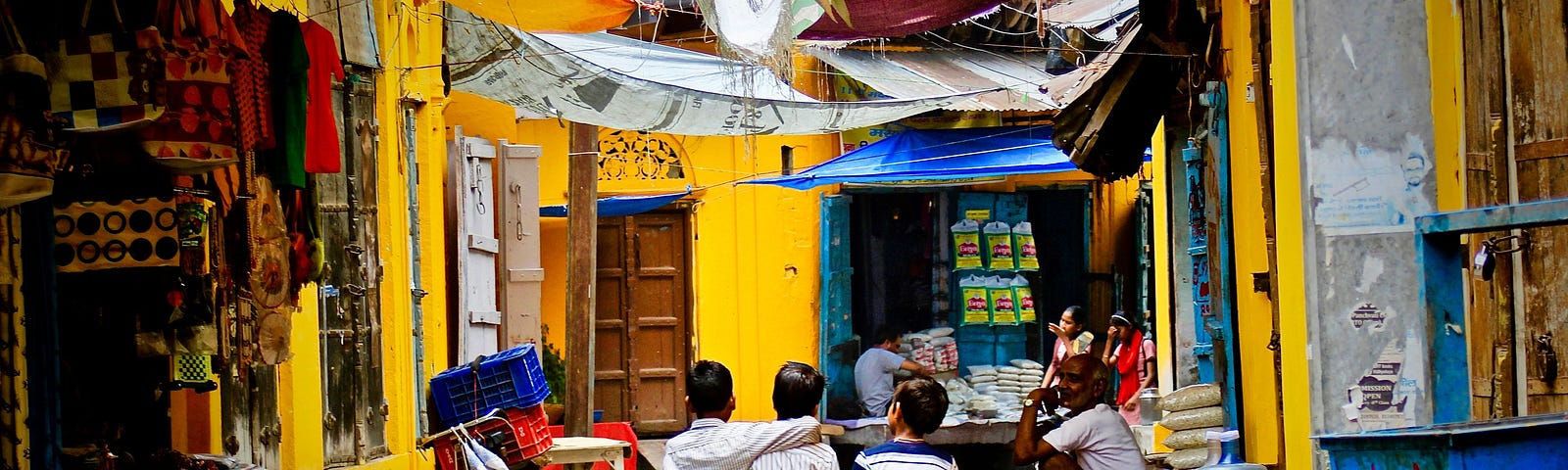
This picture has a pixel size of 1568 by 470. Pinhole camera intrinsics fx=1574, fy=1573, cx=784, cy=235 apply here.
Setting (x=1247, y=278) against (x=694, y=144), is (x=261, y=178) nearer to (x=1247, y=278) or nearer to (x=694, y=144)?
(x=1247, y=278)

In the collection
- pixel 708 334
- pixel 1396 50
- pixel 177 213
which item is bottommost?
pixel 708 334

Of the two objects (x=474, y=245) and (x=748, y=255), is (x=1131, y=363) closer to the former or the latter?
(x=748, y=255)

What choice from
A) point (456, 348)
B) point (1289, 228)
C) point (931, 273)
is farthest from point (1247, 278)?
point (931, 273)

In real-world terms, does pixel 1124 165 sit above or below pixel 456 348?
above

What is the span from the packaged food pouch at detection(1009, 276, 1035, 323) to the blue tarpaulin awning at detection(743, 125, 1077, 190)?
53.9 inches

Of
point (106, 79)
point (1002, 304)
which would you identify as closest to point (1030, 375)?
point (1002, 304)

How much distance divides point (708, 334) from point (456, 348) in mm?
4265

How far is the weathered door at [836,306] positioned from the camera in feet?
46.6

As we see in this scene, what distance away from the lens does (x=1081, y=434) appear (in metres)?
6.08

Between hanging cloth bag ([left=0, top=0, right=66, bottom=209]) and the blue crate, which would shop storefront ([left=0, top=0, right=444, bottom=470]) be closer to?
hanging cloth bag ([left=0, top=0, right=66, bottom=209])

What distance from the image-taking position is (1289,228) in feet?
15.5

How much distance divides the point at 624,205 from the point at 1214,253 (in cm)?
742

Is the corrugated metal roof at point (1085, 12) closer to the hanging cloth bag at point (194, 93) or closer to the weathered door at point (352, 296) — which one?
the weathered door at point (352, 296)

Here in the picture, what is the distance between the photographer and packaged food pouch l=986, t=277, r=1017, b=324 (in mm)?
14383
